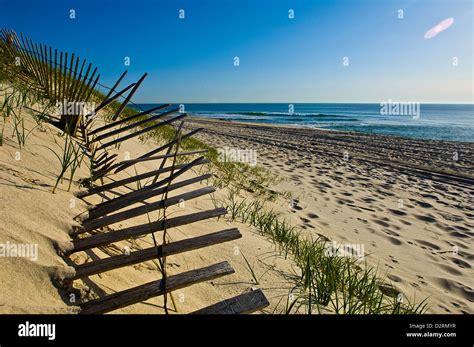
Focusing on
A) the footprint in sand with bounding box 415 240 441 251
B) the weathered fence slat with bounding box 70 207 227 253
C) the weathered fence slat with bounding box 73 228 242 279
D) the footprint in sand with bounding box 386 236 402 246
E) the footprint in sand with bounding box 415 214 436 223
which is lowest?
the footprint in sand with bounding box 415 240 441 251

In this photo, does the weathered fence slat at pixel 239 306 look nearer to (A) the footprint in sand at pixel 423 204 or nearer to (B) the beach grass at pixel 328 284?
(B) the beach grass at pixel 328 284

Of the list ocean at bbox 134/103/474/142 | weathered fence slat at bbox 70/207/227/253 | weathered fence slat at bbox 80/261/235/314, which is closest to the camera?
weathered fence slat at bbox 80/261/235/314

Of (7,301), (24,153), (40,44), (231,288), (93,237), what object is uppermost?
(40,44)

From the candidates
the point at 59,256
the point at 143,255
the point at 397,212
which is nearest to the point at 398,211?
the point at 397,212

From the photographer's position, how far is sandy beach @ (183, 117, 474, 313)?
2672 millimetres

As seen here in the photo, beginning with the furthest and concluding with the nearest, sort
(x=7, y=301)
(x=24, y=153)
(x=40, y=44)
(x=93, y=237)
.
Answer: (x=40, y=44) < (x=24, y=153) < (x=93, y=237) < (x=7, y=301)

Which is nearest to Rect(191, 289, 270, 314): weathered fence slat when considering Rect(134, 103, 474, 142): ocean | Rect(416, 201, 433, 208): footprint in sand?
Rect(416, 201, 433, 208): footprint in sand

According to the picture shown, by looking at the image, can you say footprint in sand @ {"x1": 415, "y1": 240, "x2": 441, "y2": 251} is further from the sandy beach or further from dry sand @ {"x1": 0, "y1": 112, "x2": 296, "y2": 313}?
dry sand @ {"x1": 0, "y1": 112, "x2": 296, "y2": 313}

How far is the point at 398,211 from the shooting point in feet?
14.4

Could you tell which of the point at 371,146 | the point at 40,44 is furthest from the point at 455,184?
the point at 40,44
